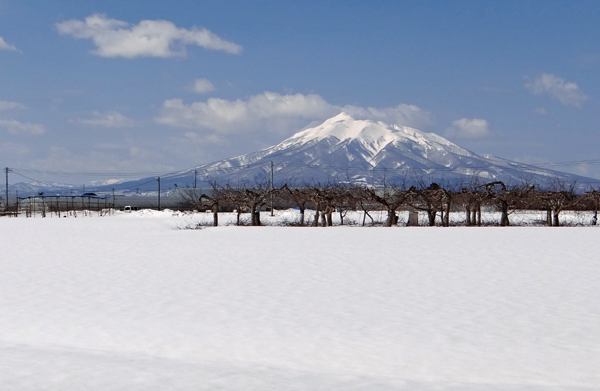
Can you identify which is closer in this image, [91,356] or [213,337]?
[91,356]

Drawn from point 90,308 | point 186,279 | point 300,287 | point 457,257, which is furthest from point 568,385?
point 457,257

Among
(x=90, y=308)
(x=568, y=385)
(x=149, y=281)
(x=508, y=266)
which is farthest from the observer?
(x=508, y=266)

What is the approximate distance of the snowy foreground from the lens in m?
5.98

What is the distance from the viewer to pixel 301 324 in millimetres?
8258

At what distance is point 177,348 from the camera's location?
23.1 ft

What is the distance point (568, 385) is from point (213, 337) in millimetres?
4111

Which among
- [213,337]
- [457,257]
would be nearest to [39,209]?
[457,257]

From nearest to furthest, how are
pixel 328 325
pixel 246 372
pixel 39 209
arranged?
1. pixel 246 372
2. pixel 328 325
3. pixel 39 209

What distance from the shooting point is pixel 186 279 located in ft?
40.8

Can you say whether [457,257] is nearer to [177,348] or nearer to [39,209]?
[177,348]

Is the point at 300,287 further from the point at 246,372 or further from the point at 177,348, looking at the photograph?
the point at 246,372

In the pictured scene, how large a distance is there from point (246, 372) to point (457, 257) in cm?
1146

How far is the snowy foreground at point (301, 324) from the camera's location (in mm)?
5984

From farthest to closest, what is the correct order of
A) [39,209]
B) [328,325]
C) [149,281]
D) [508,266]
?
1. [39,209]
2. [508,266]
3. [149,281]
4. [328,325]
